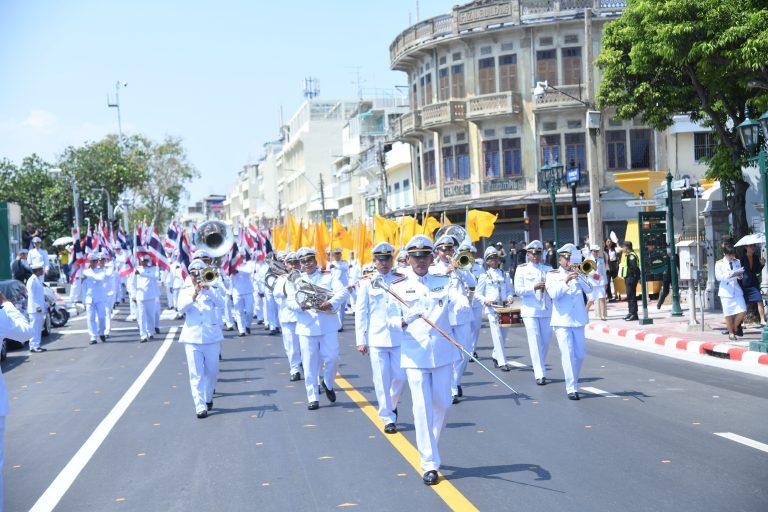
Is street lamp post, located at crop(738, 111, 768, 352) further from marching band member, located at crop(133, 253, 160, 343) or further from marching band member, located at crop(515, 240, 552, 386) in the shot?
marching band member, located at crop(133, 253, 160, 343)

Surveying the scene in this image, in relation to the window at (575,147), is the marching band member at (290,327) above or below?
below

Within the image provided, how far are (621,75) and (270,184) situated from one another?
102734 millimetres

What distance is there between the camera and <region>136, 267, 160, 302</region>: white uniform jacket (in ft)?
72.4

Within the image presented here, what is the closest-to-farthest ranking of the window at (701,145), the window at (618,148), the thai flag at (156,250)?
1. the thai flag at (156,250)
2. the window at (618,148)
3. the window at (701,145)

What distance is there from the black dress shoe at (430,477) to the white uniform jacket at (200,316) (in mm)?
4871

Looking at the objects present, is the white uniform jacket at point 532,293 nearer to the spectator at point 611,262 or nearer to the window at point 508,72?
the spectator at point 611,262

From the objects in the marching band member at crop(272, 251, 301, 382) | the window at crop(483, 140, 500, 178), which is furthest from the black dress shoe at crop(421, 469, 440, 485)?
the window at crop(483, 140, 500, 178)

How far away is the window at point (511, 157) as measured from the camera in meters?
43.9

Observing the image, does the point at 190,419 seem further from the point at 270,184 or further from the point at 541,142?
the point at 270,184

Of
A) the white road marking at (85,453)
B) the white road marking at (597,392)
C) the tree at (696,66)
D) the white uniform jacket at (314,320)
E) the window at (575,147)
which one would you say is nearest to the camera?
the white road marking at (85,453)

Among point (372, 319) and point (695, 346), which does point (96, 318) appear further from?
point (372, 319)

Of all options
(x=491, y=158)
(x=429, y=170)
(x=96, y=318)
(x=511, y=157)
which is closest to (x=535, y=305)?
(x=96, y=318)

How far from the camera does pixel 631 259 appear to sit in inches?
936

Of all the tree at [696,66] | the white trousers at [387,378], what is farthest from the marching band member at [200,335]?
the tree at [696,66]
